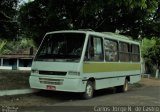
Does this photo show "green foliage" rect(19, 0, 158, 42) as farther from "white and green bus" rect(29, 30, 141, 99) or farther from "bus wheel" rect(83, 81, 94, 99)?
"bus wheel" rect(83, 81, 94, 99)

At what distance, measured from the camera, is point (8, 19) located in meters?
24.3

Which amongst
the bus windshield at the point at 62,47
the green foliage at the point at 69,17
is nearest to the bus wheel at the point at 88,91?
the bus windshield at the point at 62,47

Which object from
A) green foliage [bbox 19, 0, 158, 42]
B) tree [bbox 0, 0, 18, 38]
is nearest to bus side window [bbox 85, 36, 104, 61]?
green foliage [bbox 19, 0, 158, 42]

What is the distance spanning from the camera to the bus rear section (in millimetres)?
15508

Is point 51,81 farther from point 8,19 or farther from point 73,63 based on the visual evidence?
point 8,19

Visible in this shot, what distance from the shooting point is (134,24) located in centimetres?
2717

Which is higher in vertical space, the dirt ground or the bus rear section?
the bus rear section

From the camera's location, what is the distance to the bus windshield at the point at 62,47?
52.5 ft

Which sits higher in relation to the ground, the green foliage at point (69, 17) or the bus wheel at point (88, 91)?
the green foliage at point (69, 17)

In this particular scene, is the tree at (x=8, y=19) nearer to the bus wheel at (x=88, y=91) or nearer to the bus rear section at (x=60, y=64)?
the bus rear section at (x=60, y=64)

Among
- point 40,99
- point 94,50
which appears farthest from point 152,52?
point 40,99

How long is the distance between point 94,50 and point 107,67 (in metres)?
1.76

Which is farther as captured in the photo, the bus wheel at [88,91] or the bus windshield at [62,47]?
the bus wheel at [88,91]

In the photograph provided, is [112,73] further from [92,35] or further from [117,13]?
[117,13]
